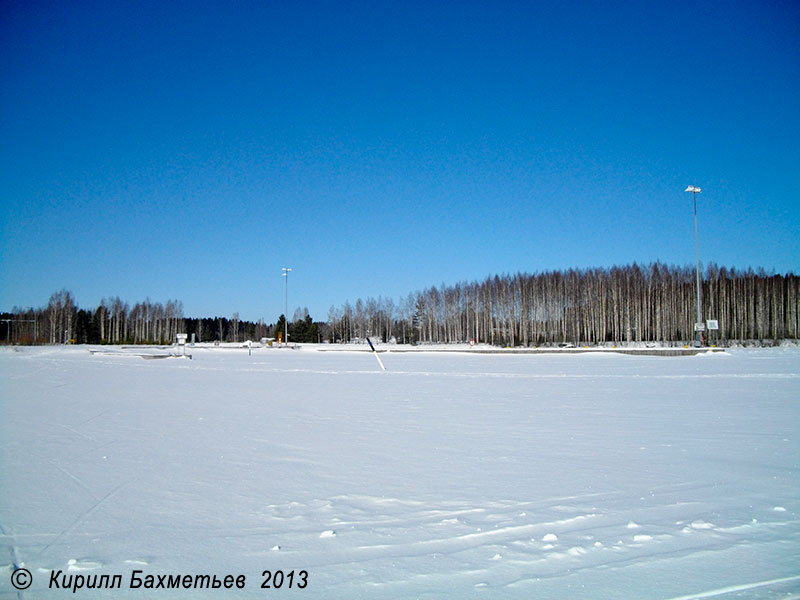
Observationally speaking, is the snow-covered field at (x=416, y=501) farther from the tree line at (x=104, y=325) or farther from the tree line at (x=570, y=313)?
the tree line at (x=104, y=325)

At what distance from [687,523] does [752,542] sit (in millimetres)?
444

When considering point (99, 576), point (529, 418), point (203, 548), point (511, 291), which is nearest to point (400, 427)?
point (529, 418)

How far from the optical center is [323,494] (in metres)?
4.88

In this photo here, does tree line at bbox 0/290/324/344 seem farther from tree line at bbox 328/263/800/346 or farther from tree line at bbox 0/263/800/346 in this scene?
tree line at bbox 328/263/800/346

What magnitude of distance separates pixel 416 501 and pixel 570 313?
74109 millimetres

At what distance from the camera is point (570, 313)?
74.2m

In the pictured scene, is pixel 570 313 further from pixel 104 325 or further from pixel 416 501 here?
pixel 104 325

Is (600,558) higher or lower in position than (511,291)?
lower

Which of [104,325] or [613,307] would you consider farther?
[104,325]

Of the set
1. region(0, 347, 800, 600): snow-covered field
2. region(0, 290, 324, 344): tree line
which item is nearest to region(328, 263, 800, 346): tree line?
region(0, 290, 324, 344): tree line

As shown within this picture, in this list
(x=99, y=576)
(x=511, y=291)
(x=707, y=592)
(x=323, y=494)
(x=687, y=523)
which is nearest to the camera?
(x=707, y=592)

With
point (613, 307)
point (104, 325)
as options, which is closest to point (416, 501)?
point (613, 307)

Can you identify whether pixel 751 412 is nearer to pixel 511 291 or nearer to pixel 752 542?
pixel 752 542

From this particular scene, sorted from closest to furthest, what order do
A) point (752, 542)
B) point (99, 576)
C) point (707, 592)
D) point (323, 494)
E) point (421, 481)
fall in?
point (707, 592), point (99, 576), point (752, 542), point (323, 494), point (421, 481)
